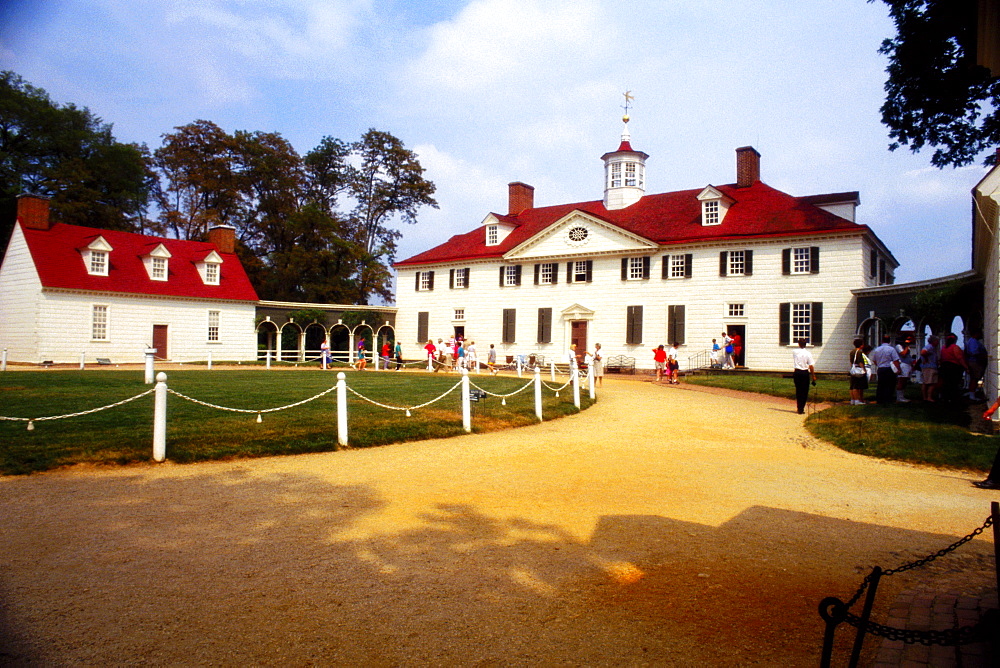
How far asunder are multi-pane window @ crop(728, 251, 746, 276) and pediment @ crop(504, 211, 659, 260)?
12.6 feet

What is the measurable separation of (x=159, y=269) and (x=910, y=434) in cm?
3810

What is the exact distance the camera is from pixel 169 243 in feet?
135

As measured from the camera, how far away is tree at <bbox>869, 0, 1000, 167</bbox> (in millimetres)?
20047

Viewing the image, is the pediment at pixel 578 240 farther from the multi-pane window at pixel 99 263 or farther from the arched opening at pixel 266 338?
the multi-pane window at pixel 99 263

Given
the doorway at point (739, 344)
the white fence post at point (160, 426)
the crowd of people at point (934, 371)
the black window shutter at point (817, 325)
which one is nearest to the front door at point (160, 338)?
the doorway at point (739, 344)

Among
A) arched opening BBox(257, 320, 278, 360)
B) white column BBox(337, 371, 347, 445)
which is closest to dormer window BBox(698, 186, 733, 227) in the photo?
arched opening BBox(257, 320, 278, 360)

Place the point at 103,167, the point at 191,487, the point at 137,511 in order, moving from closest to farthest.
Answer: the point at 137,511
the point at 191,487
the point at 103,167

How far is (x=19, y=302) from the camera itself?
34.7m

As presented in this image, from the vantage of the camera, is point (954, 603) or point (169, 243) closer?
point (954, 603)

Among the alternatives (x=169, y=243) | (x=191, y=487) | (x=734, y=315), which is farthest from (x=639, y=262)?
(x=191, y=487)

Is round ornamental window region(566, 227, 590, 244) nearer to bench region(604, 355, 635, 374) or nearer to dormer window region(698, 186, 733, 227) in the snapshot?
dormer window region(698, 186, 733, 227)

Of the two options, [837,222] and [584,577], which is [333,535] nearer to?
[584,577]

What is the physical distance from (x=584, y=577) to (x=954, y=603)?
251 cm

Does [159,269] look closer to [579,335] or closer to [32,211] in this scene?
[32,211]
